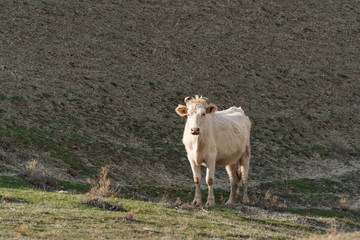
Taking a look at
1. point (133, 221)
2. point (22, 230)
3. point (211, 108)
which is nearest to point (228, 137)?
point (211, 108)

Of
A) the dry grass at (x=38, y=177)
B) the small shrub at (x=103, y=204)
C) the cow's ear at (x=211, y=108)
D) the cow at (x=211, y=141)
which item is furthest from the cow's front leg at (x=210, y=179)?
the dry grass at (x=38, y=177)

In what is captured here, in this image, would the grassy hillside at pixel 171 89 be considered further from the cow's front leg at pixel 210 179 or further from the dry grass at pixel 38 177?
the cow's front leg at pixel 210 179

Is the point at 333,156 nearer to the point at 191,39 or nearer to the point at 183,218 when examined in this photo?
the point at 191,39

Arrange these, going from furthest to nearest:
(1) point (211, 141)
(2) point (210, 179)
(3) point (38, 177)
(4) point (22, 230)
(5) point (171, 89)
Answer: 1. (5) point (171, 89)
2. (3) point (38, 177)
3. (1) point (211, 141)
4. (2) point (210, 179)
5. (4) point (22, 230)

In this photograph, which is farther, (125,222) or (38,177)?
(38,177)

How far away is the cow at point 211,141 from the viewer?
64.4ft

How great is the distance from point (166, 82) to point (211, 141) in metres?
23.9

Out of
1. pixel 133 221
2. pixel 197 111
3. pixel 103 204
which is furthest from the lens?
pixel 197 111

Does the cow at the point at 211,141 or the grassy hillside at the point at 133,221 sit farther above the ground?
the cow at the point at 211,141

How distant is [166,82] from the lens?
1722 inches

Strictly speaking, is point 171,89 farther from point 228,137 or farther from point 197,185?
point 197,185

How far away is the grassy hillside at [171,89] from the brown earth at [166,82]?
0.12 m

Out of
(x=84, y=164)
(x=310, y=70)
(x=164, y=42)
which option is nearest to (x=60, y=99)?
(x=84, y=164)

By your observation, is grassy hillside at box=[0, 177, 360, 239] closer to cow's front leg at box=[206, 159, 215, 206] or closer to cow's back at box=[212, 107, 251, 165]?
cow's front leg at box=[206, 159, 215, 206]
